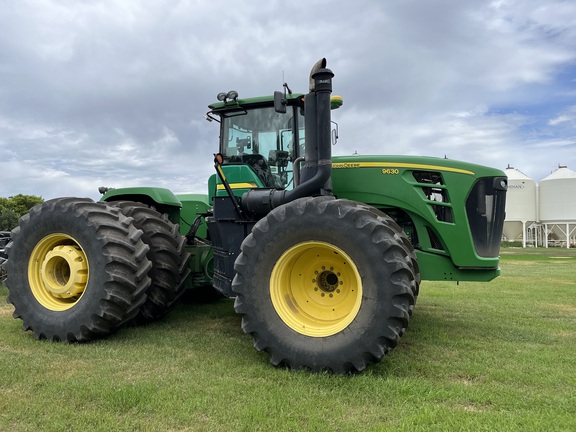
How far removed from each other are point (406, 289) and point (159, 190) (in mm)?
4131

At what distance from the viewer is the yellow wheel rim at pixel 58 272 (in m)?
5.20

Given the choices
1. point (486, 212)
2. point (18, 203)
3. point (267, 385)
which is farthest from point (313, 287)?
point (18, 203)

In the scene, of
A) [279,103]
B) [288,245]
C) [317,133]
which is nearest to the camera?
[288,245]

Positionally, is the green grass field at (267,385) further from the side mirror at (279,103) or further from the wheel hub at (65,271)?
the side mirror at (279,103)

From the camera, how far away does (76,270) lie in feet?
16.9

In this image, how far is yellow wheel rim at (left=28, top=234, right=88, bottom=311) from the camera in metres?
5.20

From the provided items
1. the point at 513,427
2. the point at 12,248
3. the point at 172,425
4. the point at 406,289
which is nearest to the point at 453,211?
the point at 406,289

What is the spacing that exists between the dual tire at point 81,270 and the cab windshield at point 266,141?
149 cm

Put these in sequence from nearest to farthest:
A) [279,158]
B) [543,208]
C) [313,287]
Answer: [313,287], [279,158], [543,208]

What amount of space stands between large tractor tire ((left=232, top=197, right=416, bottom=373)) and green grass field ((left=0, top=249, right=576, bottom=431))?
0.22m

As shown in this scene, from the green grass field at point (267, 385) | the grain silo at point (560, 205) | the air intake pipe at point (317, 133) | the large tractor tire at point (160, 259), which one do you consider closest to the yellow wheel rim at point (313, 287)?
the green grass field at point (267, 385)

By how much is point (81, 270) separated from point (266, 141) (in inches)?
102

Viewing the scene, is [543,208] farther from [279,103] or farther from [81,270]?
[81,270]

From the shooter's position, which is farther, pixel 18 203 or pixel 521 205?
pixel 521 205
